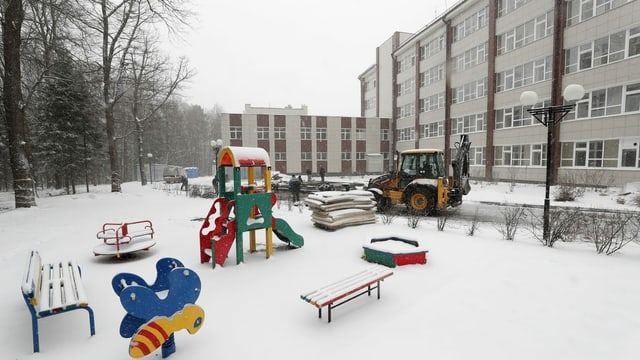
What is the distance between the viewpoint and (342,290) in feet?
11.6

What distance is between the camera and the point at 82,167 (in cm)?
2069

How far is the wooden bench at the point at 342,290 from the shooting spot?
3.29m

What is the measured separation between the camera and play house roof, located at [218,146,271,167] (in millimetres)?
5180

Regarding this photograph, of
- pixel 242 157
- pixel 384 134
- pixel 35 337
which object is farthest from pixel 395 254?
pixel 384 134

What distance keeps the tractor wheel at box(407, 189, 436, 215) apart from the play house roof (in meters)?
7.01

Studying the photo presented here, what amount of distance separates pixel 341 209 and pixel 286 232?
244 centimetres

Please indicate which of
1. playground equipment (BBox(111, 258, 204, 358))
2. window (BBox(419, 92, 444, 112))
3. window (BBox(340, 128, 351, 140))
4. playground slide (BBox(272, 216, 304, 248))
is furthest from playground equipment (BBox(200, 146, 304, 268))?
window (BBox(340, 128, 351, 140))

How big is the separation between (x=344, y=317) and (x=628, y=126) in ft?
72.6

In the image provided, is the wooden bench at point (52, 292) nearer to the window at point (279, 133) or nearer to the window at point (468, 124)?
the window at point (468, 124)

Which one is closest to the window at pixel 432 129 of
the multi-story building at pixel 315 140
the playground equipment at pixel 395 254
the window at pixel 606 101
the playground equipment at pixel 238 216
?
the multi-story building at pixel 315 140

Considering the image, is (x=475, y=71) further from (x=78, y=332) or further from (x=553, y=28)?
(x=78, y=332)

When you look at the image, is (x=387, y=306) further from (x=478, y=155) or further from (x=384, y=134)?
(x=384, y=134)

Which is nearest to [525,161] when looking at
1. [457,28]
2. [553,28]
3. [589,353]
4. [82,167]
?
[553,28]

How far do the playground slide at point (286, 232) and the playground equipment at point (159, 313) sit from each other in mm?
2968
